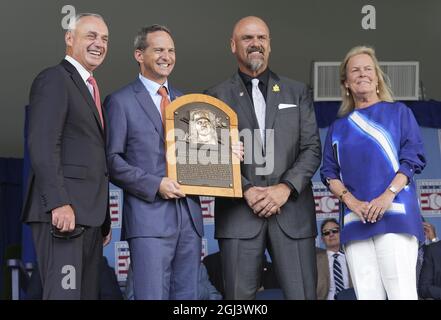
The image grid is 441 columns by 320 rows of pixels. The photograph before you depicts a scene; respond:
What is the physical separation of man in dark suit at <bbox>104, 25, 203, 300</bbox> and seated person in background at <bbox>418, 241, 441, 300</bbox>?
285 centimetres

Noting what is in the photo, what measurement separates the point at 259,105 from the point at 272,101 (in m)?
0.08

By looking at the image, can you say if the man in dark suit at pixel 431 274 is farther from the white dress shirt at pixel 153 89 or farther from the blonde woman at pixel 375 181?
the white dress shirt at pixel 153 89

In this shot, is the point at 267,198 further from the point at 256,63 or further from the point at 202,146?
the point at 256,63

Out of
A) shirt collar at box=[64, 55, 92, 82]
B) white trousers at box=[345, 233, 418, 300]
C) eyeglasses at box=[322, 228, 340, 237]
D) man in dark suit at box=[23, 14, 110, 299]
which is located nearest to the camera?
man in dark suit at box=[23, 14, 110, 299]

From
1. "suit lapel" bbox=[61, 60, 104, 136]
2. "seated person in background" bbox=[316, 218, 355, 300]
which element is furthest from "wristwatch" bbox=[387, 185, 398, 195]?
"seated person in background" bbox=[316, 218, 355, 300]

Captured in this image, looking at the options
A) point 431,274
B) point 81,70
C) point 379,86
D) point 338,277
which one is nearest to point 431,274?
point 431,274

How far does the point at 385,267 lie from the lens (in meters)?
4.71

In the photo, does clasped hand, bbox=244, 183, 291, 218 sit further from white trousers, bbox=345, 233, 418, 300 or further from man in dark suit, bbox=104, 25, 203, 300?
white trousers, bbox=345, 233, 418, 300

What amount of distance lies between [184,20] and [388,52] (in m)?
2.05

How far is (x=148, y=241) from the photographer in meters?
4.78

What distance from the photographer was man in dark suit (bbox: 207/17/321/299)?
491cm

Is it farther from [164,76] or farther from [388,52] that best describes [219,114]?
[388,52]

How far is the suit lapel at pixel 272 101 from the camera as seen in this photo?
16.6ft

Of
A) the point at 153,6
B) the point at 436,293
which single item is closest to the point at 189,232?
the point at 436,293
